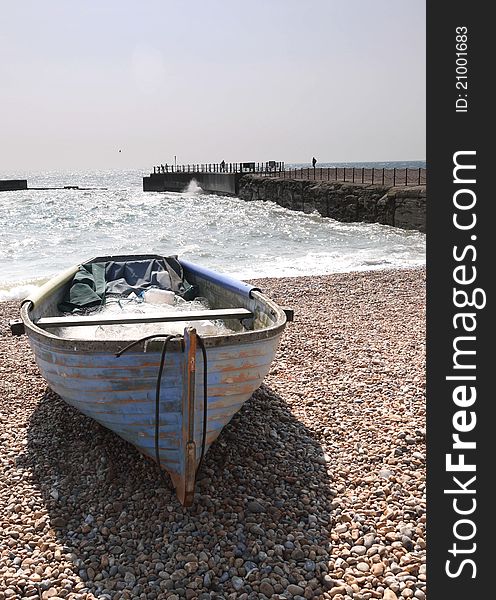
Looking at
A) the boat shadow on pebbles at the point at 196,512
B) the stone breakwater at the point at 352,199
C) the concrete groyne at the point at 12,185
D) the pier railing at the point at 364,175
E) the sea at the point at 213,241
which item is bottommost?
the boat shadow on pebbles at the point at 196,512

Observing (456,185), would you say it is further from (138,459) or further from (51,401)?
(51,401)

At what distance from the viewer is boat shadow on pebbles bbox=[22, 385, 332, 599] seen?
3.27 m

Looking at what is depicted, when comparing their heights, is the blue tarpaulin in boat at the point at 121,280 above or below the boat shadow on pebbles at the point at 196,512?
above

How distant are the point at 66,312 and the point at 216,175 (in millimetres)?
47506

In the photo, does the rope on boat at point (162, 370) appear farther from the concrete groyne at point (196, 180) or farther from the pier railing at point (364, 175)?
the concrete groyne at point (196, 180)

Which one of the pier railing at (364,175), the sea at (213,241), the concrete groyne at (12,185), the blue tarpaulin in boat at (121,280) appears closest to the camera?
the blue tarpaulin in boat at (121,280)

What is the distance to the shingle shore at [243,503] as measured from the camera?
324cm

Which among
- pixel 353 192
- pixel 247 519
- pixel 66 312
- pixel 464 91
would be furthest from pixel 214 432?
pixel 353 192

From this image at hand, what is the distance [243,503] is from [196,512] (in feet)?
1.00

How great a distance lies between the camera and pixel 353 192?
3019 centimetres

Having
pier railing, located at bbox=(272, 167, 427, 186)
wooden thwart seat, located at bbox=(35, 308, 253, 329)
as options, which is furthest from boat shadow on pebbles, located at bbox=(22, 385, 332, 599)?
pier railing, located at bbox=(272, 167, 427, 186)

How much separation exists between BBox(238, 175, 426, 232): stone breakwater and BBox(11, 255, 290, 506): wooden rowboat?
20.5 metres

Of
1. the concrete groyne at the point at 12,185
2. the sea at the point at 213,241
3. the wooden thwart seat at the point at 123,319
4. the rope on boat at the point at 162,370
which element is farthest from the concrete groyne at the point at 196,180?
the rope on boat at the point at 162,370

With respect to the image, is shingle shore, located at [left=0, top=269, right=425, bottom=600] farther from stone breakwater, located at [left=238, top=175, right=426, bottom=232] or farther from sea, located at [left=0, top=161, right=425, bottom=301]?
stone breakwater, located at [left=238, top=175, right=426, bottom=232]
